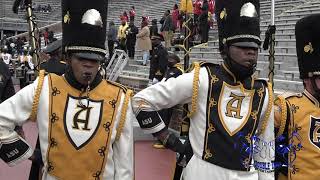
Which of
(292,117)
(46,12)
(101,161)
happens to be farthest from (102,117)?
(46,12)

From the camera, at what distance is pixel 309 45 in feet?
12.8

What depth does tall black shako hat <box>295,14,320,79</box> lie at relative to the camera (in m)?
3.85

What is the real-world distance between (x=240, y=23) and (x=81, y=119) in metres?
→ 1.31

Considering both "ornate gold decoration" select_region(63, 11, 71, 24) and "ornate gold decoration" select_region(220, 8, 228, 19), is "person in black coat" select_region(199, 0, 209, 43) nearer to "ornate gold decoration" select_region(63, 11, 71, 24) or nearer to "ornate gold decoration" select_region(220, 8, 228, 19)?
"ornate gold decoration" select_region(220, 8, 228, 19)

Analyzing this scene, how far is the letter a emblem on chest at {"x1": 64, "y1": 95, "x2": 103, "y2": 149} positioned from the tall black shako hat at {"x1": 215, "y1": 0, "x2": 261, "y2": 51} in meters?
1.04

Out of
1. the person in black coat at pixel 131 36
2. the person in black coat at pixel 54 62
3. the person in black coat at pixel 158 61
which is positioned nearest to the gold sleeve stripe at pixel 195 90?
the person in black coat at pixel 54 62

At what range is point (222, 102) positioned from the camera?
350 cm

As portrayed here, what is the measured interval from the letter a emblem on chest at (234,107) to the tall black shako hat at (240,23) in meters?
0.32

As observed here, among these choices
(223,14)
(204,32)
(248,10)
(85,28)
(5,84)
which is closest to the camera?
(85,28)

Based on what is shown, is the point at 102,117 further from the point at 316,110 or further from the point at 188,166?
the point at 316,110

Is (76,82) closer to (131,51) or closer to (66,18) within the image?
(66,18)

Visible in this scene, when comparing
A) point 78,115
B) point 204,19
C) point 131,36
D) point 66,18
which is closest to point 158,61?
point 204,19

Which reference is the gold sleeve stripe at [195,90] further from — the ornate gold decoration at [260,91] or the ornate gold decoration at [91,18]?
the ornate gold decoration at [91,18]

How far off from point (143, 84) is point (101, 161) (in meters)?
10.5
